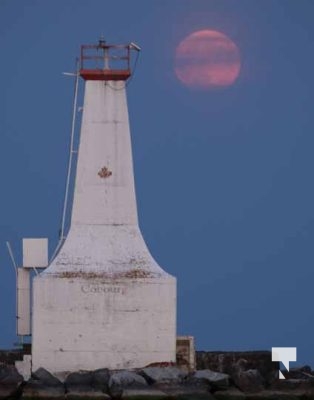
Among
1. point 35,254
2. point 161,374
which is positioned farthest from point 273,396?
point 35,254

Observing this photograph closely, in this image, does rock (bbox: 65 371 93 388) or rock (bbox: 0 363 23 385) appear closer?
rock (bbox: 65 371 93 388)

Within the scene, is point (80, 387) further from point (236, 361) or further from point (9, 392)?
point (236, 361)

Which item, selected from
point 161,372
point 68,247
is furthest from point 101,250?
point 161,372

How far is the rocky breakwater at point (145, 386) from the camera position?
28797 mm

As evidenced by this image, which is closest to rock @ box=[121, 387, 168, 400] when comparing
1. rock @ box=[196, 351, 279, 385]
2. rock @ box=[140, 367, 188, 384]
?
rock @ box=[140, 367, 188, 384]

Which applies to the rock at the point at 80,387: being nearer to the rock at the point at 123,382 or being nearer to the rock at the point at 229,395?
the rock at the point at 123,382

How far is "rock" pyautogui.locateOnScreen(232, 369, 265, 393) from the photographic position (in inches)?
1188

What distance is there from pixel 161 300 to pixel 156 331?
57 cm

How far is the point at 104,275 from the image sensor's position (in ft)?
97.7

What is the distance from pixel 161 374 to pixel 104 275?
6.74 ft

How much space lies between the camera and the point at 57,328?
96.7ft

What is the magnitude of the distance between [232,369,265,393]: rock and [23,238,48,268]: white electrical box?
4296 millimetres

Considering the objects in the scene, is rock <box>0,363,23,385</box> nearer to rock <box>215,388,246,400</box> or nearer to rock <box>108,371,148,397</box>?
rock <box>108,371,148,397</box>

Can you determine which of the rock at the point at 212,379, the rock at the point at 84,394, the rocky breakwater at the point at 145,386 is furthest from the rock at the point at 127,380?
the rock at the point at 212,379
